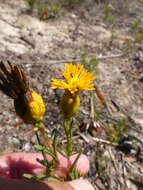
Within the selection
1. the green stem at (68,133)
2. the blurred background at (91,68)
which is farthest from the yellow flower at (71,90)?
the blurred background at (91,68)

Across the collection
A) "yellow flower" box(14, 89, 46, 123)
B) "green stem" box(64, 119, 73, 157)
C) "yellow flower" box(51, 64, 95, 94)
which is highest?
"yellow flower" box(51, 64, 95, 94)

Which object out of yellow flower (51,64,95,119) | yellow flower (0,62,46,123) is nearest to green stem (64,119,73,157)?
yellow flower (51,64,95,119)

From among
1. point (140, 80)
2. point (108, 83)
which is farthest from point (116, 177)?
point (140, 80)

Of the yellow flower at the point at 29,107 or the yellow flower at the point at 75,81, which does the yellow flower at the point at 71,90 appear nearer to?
the yellow flower at the point at 75,81

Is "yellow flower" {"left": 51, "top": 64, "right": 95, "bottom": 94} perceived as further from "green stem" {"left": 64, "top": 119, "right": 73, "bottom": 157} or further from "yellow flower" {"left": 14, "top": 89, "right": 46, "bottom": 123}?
"green stem" {"left": 64, "top": 119, "right": 73, "bottom": 157}

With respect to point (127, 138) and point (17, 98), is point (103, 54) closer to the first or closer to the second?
point (127, 138)

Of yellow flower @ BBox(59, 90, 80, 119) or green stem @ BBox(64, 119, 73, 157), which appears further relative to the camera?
green stem @ BBox(64, 119, 73, 157)

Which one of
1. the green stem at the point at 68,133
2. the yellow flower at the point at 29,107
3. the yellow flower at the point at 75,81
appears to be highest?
the yellow flower at the point at 75,81
